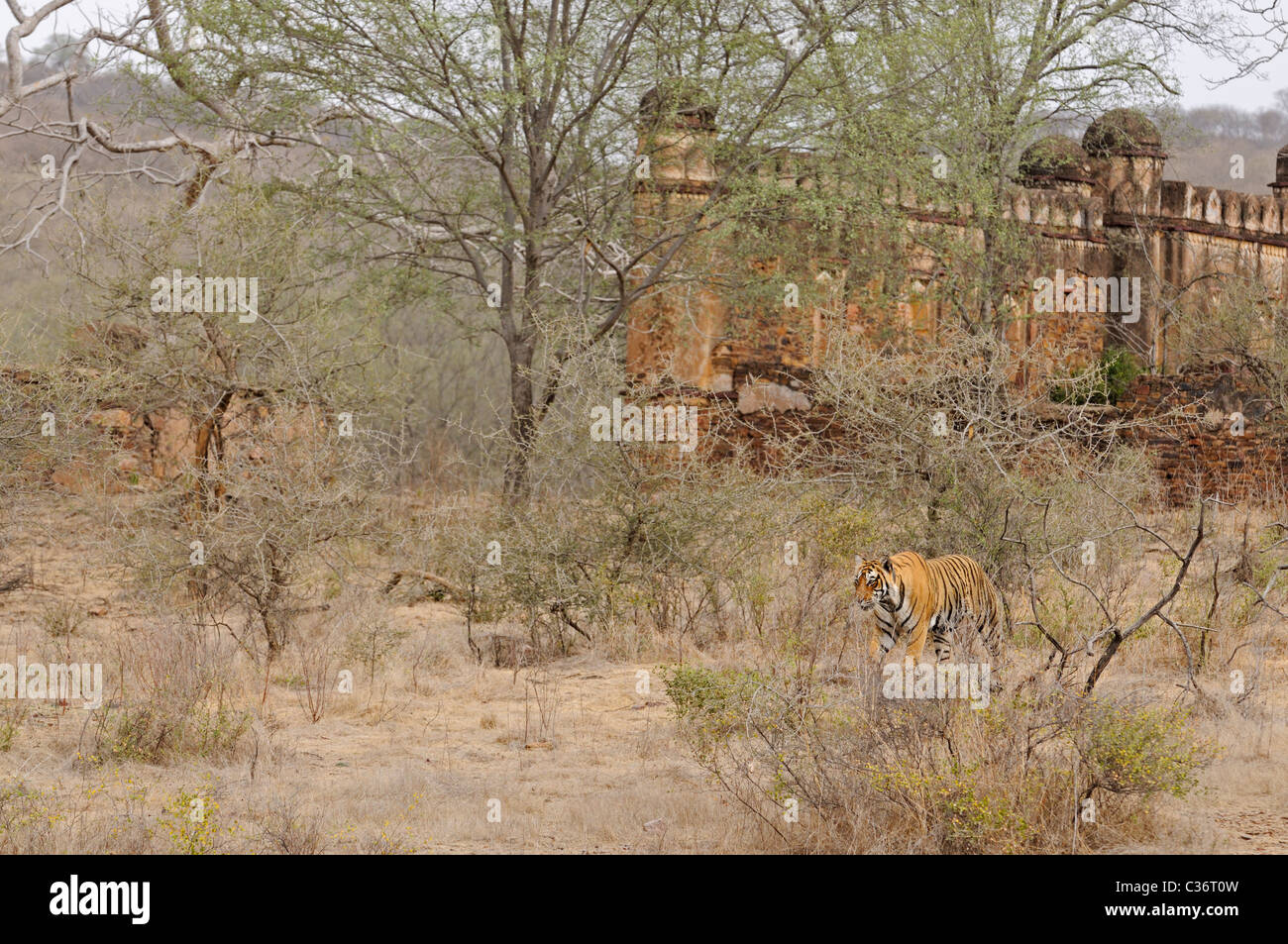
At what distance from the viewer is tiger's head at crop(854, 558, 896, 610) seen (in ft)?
25.2

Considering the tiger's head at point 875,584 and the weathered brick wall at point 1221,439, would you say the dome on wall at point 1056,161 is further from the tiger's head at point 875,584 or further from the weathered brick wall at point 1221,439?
the tiger's head at point 875,584

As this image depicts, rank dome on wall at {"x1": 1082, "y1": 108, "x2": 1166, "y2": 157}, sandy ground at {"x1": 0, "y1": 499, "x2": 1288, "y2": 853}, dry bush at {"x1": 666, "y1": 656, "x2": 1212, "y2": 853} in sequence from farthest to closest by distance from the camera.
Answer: dome on wall at {"x1": 1082, "y1": 108, "x2": 1166, "y2": 157} → sandy ground at {"x1": 0, "y1": 499, "x2": 1288, "y2": 853} → dry bush at {"x1": 666, "y1": 656, "x2": 1212, "y2": 853}

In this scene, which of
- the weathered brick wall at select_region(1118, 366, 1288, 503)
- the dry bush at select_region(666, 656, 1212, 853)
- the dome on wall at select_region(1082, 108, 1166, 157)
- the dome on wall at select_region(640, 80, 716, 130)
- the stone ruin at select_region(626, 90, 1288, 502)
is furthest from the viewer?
the dome on wall at select_region(1082, 108, 1166, 157)

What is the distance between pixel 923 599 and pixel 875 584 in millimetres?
392

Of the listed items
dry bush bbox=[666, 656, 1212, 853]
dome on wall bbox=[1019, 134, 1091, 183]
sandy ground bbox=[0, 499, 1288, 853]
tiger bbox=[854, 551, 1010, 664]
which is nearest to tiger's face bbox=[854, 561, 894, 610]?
tiger bbox=[854, 551, 1010, 664]

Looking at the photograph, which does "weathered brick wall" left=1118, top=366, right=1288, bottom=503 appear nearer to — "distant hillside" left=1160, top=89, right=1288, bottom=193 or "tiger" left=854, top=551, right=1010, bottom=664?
"tiger" left=854, top=551, right=1010, bottom=664

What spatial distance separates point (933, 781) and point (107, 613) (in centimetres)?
835

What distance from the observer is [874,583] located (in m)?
7.68

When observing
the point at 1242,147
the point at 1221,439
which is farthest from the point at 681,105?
the point at 1242,147

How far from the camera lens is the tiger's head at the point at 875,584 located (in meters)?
7.68

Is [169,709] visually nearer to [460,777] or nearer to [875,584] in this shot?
[460,777]

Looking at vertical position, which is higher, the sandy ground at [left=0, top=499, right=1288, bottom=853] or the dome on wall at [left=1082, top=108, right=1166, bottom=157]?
the dome on wall at [left=1082, top=108, right=1166, bottom=157]

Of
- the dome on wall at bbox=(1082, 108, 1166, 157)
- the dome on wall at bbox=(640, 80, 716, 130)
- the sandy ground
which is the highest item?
the dome on wall at bbox=(1082, 108, 1166, 157)

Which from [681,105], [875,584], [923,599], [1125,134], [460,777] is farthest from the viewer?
[1125,134]
